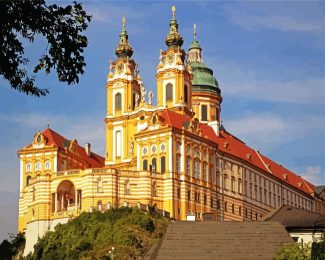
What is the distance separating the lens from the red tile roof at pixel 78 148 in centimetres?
11712

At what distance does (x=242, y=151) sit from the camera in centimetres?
12938

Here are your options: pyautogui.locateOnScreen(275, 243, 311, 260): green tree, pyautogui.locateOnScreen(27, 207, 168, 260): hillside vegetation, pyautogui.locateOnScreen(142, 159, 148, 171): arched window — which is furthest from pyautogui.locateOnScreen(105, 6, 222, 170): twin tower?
pyautogui.locateOnScreen(275, 243, 311, 260): green tree

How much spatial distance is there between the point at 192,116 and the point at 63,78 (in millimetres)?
101236

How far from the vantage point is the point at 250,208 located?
12369 cm

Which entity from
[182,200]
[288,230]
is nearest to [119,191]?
[182,200]

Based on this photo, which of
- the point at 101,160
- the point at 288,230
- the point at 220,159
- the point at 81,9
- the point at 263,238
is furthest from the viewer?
the point at 101,160

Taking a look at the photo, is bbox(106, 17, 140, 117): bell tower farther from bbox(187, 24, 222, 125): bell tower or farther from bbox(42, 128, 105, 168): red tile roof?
bbox(187, 24, 222, 125): bell tower

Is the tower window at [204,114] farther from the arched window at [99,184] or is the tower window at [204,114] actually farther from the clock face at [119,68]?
the arched window at [99,184]

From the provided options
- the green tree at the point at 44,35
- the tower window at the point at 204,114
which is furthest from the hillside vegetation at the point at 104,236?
the green tree at the point at 44,35

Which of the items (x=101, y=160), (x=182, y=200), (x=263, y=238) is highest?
(x=101, y=160)

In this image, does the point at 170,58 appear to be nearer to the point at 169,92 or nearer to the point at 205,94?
the point at 169,92

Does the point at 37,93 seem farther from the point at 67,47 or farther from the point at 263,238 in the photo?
the point at 263,238

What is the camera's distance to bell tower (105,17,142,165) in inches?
4697

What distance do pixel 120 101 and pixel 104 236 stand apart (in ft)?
107
